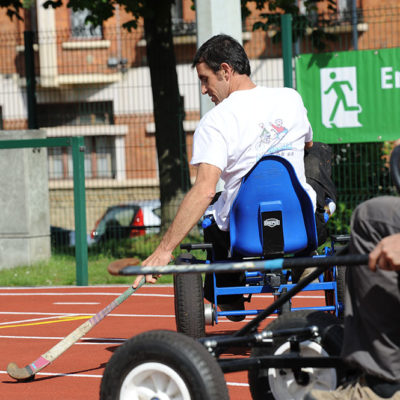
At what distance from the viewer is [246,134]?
4.98 m

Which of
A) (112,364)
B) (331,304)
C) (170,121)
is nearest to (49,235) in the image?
(170,121)

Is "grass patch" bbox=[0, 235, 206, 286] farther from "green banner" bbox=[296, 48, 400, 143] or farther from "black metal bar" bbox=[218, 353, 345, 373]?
"black metal bar" bbox=[218, 353, 345, 373]

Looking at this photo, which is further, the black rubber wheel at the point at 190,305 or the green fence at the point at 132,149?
the green fence at the point at 132,149

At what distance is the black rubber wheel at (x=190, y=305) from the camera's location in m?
5.38

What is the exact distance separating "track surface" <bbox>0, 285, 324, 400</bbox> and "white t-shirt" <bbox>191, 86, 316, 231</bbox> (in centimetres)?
120

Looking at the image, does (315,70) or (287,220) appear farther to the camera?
(315,70)

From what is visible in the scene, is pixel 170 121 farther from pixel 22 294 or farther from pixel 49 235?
pixel 22 294

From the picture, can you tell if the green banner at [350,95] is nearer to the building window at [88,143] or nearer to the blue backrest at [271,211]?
the building window at [88,143]

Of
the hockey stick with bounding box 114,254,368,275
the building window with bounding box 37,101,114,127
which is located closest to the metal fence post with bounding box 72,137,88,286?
the building window with bounding box 37,101,114,127

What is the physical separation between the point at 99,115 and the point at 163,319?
31.4 ft

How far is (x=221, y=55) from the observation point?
5.15 m

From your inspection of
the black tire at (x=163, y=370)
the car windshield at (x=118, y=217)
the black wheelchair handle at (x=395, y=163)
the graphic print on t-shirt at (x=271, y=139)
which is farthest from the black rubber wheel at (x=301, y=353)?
the car windshield at (x=118, y=217)

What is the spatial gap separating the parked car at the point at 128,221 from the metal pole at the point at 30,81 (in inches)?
70.2

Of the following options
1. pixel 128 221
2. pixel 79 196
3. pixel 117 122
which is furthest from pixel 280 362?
pixel 117 122
